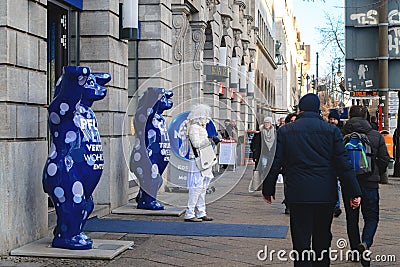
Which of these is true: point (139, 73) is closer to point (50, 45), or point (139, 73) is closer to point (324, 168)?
point (50, 45)

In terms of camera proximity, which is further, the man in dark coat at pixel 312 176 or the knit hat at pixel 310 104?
the knit hat at pixel 310 104

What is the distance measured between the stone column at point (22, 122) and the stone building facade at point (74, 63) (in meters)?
0.01

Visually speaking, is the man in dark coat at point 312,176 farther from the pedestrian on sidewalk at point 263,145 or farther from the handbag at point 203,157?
the pedestrian on sidewalk at point 263,145

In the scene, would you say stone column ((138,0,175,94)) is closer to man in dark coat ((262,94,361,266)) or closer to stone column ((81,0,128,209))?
stone column ((81,0,128,209))

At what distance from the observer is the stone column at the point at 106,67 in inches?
486

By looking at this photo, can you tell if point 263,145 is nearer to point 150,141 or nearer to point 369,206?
point 150,141

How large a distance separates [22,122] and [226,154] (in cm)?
1254

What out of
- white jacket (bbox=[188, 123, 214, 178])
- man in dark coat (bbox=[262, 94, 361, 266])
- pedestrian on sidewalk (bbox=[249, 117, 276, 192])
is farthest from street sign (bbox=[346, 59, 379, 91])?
man in dark coat (bbox=[262, 94, 361, 266])

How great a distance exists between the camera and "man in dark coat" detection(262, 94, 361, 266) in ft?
21.9

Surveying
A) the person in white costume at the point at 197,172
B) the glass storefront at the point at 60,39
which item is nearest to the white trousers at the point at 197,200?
the person in white costume at the point at 197,172

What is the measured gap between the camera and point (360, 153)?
8.34m

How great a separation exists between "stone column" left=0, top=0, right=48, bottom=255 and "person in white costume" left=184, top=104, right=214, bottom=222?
8.95ft

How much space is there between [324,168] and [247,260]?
2.07 m

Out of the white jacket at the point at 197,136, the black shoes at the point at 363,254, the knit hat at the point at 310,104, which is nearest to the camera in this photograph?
the knit hat at the point at 310,104
